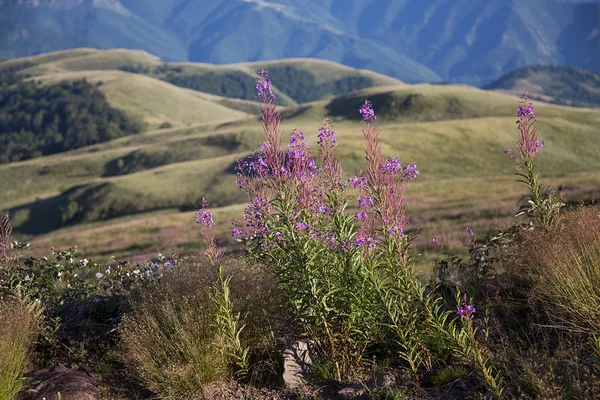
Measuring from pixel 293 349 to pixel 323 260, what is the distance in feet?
3.80

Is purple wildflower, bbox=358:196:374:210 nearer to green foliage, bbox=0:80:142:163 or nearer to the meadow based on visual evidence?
the meadow

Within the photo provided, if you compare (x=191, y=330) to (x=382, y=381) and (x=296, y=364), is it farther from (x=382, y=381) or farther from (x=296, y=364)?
(x=382, y=381)

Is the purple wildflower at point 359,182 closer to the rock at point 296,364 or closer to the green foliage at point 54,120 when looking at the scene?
the rock at point 296,364

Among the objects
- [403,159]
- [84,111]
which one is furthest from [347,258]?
[84,111]

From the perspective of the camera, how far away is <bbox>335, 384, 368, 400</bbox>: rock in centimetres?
573

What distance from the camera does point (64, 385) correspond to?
6312 mm

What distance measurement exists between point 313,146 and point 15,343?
147ft

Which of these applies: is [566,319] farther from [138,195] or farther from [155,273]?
[138,195]

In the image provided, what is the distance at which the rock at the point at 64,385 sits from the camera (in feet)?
20.2

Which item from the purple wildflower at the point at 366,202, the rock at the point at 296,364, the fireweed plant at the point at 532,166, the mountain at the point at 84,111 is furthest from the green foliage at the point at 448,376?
the mountain at the point at 84,111

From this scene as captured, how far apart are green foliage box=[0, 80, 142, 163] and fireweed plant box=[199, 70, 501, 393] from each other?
143510mm

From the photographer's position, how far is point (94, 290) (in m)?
9.19

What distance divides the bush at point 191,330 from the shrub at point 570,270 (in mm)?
3209

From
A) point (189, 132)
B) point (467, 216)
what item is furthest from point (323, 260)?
point (189, 132)
